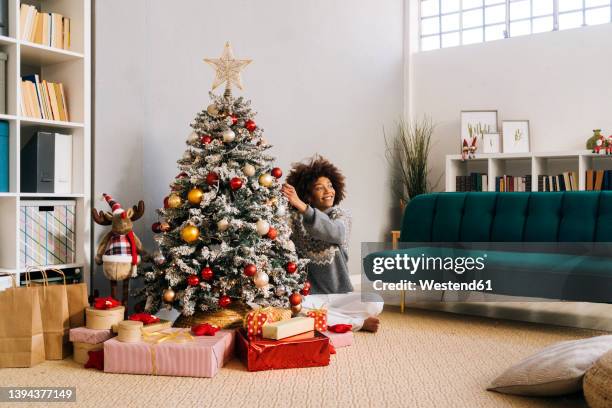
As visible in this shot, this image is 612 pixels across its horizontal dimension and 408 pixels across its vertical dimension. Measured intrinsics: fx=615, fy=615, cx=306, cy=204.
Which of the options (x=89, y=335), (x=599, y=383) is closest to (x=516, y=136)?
(x=599, y=383)

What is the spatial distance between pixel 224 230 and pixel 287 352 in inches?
27.0

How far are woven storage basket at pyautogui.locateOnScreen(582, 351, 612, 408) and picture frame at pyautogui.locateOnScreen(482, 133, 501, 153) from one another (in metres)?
3.69

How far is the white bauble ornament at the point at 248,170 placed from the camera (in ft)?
9.65

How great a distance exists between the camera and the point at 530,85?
17.9 feet

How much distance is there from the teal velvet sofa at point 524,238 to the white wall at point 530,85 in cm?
185

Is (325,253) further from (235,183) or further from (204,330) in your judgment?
(204,330)

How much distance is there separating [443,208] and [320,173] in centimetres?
94

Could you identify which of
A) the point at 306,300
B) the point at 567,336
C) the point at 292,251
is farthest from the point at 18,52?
the point at 567,336

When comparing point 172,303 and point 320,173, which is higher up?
point 320,173

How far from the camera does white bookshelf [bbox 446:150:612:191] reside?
495cm

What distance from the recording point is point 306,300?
3.34 metres

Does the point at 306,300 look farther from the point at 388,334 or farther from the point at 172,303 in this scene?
the point at 172,303

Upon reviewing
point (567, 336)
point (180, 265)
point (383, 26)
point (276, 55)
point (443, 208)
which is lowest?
point (567, 336)

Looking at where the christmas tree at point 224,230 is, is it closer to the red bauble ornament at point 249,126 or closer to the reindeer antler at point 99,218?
the red bauble ornament at point 249,126
